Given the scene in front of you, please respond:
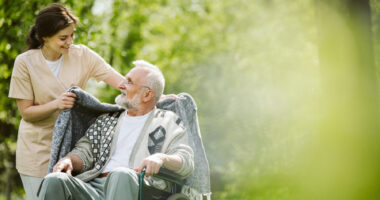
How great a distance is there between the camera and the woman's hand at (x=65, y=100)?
9.86 feet

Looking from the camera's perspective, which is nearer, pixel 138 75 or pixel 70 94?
pixel 70 94

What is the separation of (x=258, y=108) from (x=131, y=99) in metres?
8.98

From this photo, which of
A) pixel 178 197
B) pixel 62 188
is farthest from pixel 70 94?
pixel 178 197

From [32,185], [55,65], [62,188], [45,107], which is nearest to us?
[62,188]

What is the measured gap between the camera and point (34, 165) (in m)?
3.12

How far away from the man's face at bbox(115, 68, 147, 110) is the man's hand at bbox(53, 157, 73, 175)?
50 centimetres

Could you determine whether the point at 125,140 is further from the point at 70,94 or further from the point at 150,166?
the point at 150,166

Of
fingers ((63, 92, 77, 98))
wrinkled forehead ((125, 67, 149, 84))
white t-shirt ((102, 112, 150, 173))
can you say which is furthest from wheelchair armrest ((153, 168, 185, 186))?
fingers ((63, 92, 77, 98))

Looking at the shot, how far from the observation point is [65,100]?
9.91 feet

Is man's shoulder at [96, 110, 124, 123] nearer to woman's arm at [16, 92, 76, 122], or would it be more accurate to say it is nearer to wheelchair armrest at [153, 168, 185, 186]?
woman's arm at [16, 92, 76, 122]

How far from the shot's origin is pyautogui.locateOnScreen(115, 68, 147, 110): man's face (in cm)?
315

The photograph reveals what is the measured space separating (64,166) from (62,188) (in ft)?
0.80

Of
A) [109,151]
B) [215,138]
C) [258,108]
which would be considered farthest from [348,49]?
[215,138]

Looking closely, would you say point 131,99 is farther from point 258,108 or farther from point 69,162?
point 258,108
